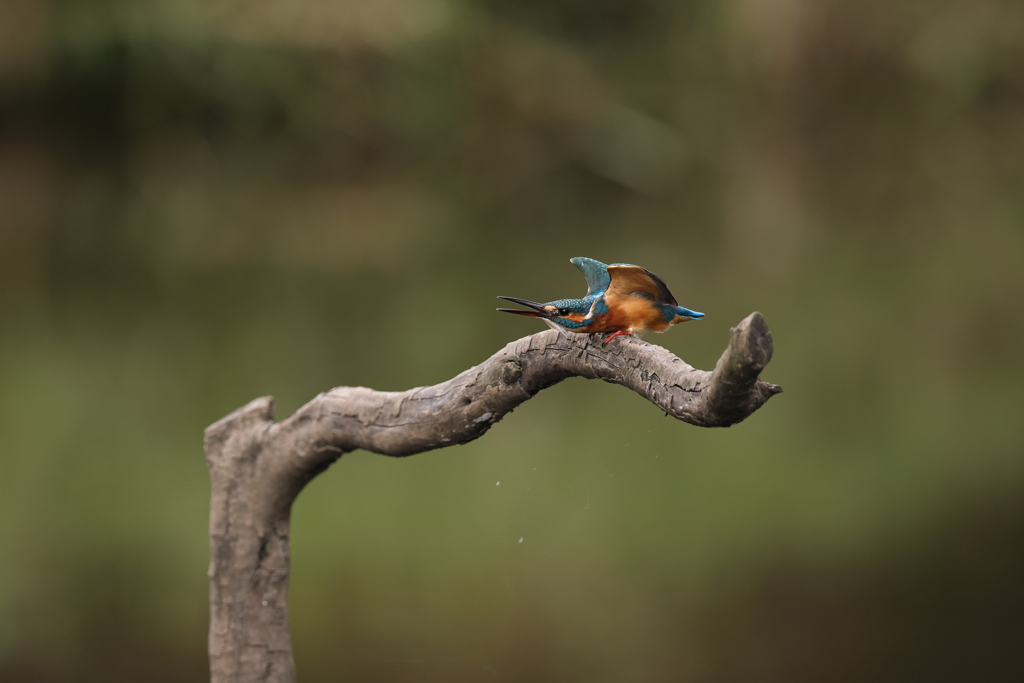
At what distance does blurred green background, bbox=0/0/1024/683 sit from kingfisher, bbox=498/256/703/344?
27.8 inches

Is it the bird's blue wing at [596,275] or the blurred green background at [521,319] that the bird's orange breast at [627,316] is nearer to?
the bird's blue wing at [596,275]

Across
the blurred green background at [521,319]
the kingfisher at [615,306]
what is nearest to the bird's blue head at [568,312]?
the kingfisher at [615,306]

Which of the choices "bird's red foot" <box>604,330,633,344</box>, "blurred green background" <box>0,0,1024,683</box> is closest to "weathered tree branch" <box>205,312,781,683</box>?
"bird's red foot" <box>604,330,633,344</box>

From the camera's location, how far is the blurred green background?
1082 millimetres

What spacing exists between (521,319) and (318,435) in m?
0.75

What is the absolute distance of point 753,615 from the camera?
3.49 ft

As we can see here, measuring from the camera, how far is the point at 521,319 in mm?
1345

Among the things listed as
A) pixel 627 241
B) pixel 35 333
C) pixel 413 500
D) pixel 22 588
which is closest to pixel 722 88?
A: pixel 627 241

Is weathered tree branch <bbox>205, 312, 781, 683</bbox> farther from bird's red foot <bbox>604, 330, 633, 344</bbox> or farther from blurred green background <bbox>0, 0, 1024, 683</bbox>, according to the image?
blurred green background <bbox>0, 0, 1024, 683</bbox>

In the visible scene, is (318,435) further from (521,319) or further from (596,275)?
(521,319)

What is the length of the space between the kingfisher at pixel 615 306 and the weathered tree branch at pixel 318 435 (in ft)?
0.04

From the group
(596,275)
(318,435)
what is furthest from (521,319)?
(596,275)

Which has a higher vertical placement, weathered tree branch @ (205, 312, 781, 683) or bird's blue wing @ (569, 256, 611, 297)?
bird's blue wing @ (569, 256, 611, 297)

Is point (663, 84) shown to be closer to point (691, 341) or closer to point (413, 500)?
point (691, 341)
